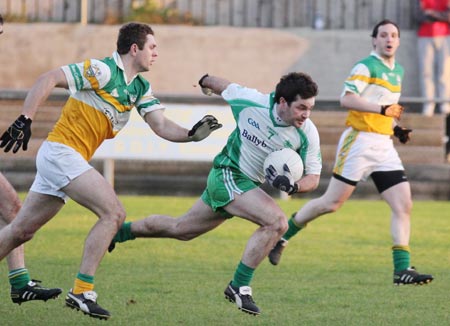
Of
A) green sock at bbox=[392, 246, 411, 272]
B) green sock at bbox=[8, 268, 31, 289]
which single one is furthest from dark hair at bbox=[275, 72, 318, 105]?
green sock at bbox=[392, 246, 411, 272]

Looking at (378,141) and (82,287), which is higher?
(378,141)

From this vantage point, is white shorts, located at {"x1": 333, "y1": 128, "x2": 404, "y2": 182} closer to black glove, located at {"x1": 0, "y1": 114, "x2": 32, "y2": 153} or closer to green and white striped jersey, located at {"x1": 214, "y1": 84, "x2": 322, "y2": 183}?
green and white striped jersey, located at {"x1": 214, "y1": 84, "x2": 322, "y2": 183}

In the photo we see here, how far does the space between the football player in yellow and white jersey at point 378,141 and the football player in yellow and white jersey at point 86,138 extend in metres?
2.62

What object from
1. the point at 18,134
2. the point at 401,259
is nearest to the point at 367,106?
the point at 401,259

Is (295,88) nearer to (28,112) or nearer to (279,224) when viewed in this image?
(279,224)

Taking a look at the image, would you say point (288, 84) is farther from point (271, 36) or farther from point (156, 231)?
point (271, 36)

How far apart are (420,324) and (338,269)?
3081mm

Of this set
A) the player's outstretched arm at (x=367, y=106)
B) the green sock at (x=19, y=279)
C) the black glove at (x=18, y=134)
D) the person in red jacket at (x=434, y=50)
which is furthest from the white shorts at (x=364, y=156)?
the person in red jacket at (x=434, y=50)

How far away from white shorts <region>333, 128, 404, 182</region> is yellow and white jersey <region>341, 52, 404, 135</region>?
8 cm

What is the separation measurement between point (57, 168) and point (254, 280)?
2.92m

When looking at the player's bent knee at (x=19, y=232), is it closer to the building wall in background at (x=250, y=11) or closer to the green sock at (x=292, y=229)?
the green sock at (x=292, y=229)

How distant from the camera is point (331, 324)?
30.8ft

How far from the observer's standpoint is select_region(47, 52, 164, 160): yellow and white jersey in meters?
9.36

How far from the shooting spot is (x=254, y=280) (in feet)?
38.2
